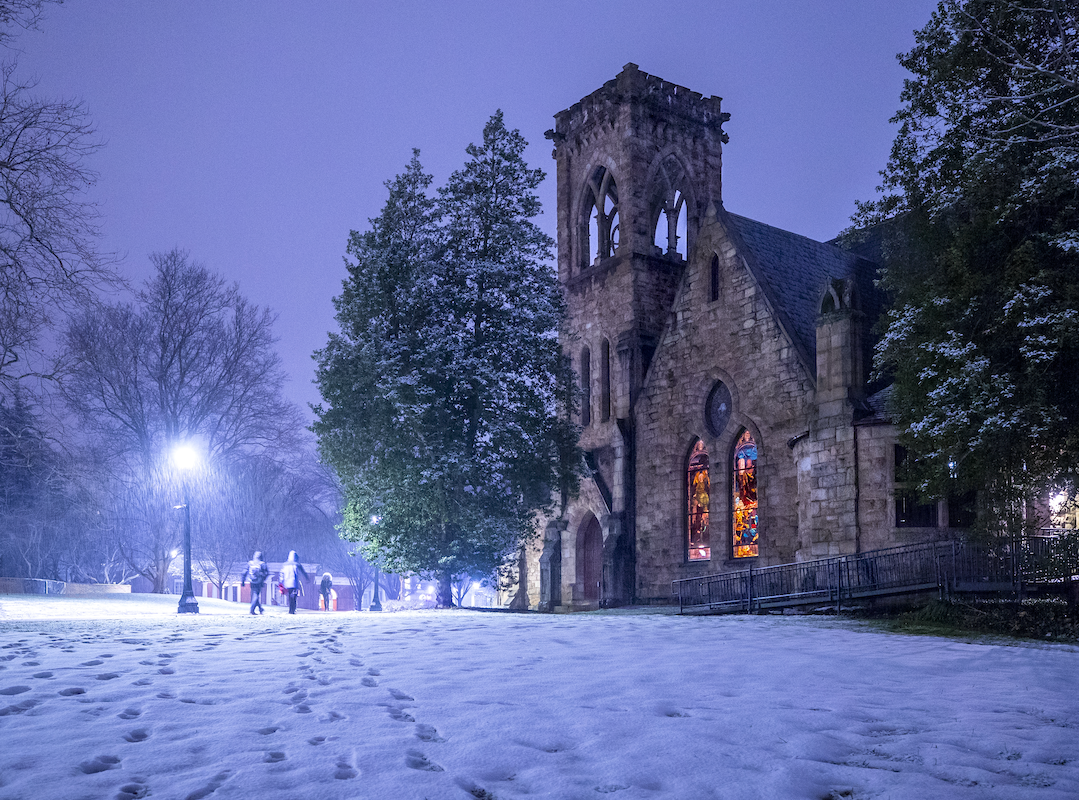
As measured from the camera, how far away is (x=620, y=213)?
113 ft

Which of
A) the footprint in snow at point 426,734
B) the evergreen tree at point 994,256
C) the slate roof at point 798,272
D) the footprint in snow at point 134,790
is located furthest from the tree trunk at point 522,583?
the footprint in snow at point 134,790

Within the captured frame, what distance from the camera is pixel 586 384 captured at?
34781mm

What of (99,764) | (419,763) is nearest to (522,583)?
(419,763)

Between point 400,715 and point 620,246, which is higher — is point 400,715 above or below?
below

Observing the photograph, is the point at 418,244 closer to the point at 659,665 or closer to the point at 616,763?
the point at 659,665

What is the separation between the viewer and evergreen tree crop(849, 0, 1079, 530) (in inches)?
587

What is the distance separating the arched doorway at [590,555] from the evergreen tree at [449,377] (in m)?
5.98

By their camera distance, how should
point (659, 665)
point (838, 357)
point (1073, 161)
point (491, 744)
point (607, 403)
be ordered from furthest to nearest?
1. point (607, 403)
2. point (838, 357)
3. point (1073, 161)
4. point (659, 665)
5. point (491, 744)

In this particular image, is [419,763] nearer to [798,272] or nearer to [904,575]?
[904,575]

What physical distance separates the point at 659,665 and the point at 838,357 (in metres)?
16.6

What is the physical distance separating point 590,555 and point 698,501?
20.6ft

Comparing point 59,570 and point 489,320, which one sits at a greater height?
point 489,320

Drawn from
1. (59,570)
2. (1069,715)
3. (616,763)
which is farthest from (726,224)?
(59,570)

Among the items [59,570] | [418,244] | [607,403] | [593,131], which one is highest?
[593,131]
